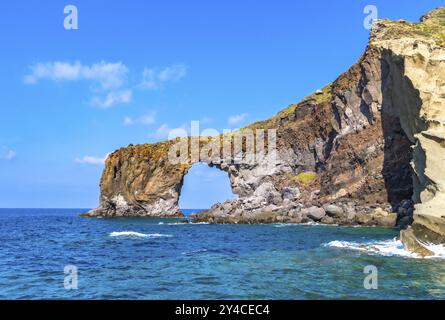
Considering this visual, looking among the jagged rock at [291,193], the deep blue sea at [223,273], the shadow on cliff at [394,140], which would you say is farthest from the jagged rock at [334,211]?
the deep blue sea at [223,273]

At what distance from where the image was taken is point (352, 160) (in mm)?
86188

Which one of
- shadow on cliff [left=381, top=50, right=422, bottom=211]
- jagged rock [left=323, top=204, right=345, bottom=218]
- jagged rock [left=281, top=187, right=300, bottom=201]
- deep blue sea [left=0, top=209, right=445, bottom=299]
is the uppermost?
shadow on cliff [left=381, top=50, right=422, bottom=211]

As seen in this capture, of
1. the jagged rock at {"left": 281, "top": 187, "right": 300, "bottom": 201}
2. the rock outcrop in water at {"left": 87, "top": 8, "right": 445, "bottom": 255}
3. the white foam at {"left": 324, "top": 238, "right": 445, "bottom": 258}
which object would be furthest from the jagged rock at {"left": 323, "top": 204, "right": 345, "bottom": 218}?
the white foam at {"left": 324, "top": 238, "right": 445, "bottom": 258}

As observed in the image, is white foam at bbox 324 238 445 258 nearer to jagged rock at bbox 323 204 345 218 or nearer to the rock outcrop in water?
the rock outcrop in water

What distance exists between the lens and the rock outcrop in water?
157 ft

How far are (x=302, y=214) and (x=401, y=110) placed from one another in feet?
91.6

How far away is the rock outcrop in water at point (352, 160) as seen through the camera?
4775cm

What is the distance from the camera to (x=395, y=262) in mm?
27484

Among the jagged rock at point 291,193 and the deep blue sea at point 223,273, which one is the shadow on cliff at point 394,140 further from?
the deep blue sea at point 223,273

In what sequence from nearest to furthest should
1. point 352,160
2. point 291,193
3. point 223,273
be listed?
point 223,273 → point 352,160 → point 291,193

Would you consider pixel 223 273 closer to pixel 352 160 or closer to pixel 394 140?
pixel 394 140

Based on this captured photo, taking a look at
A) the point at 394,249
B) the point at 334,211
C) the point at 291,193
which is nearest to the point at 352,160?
the point at 334,211
